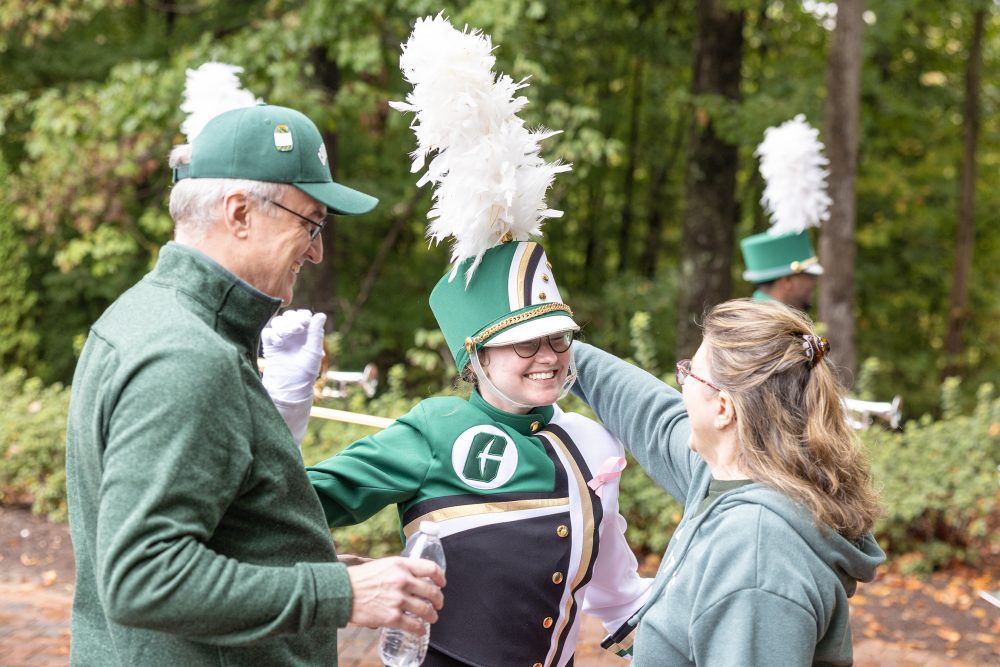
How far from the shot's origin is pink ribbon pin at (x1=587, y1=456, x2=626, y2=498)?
2877 millimetres

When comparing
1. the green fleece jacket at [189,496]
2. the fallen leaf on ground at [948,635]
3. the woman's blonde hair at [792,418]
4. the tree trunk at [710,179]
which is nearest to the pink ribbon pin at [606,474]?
the woman's blonde hair at [792,418]

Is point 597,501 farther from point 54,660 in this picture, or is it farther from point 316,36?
point 316,36

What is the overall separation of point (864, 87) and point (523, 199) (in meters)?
12.6

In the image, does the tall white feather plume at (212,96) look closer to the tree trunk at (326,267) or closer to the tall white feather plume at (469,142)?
the tall white feather plume at (469,142)

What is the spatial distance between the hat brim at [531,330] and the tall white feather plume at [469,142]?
21cm

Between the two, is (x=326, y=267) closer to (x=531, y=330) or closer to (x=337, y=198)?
(x=531, y=330)

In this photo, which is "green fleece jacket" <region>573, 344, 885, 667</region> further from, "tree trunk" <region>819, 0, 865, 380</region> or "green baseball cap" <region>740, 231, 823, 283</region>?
"tree trunk" <region>819, 0, 865, 380</region>

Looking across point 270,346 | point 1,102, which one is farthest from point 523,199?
point 1,102

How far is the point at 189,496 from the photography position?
5.82 ft

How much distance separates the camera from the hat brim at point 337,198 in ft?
6.95

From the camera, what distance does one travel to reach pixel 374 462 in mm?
2654

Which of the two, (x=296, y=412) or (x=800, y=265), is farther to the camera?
(x=800, y=265)

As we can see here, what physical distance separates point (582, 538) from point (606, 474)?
0.20 meters

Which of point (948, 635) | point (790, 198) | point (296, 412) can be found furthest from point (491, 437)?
point (790, 198)
